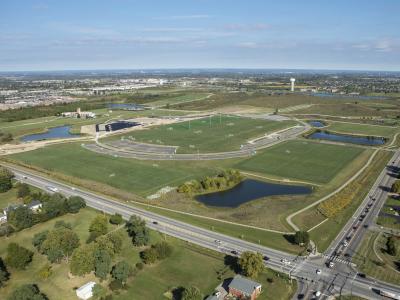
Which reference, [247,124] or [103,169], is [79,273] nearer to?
[103,169]

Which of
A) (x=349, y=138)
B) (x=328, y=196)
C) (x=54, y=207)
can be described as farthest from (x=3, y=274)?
Answer: (x=349, y=138)

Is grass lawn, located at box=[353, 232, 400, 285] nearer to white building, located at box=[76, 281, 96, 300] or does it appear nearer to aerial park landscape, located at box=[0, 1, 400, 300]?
aerial park landscape, located at box=[0, 1, 400, 300]

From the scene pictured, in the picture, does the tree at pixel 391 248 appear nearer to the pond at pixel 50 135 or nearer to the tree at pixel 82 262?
the tree at pixel 82 262

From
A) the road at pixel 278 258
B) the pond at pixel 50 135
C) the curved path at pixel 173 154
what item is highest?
the curved path at pixel 173 154

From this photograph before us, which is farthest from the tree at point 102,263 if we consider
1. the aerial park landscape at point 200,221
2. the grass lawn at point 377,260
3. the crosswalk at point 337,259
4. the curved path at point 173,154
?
the curved path at point 173,154

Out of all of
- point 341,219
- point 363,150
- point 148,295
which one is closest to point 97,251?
point 148,295

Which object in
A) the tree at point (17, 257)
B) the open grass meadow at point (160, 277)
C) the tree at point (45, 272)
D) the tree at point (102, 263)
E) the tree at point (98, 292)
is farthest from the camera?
the tree at point (17, 257)

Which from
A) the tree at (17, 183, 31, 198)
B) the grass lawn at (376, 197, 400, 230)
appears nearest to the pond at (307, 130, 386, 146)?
the grass lawn at (376, 197, 400, 230)
